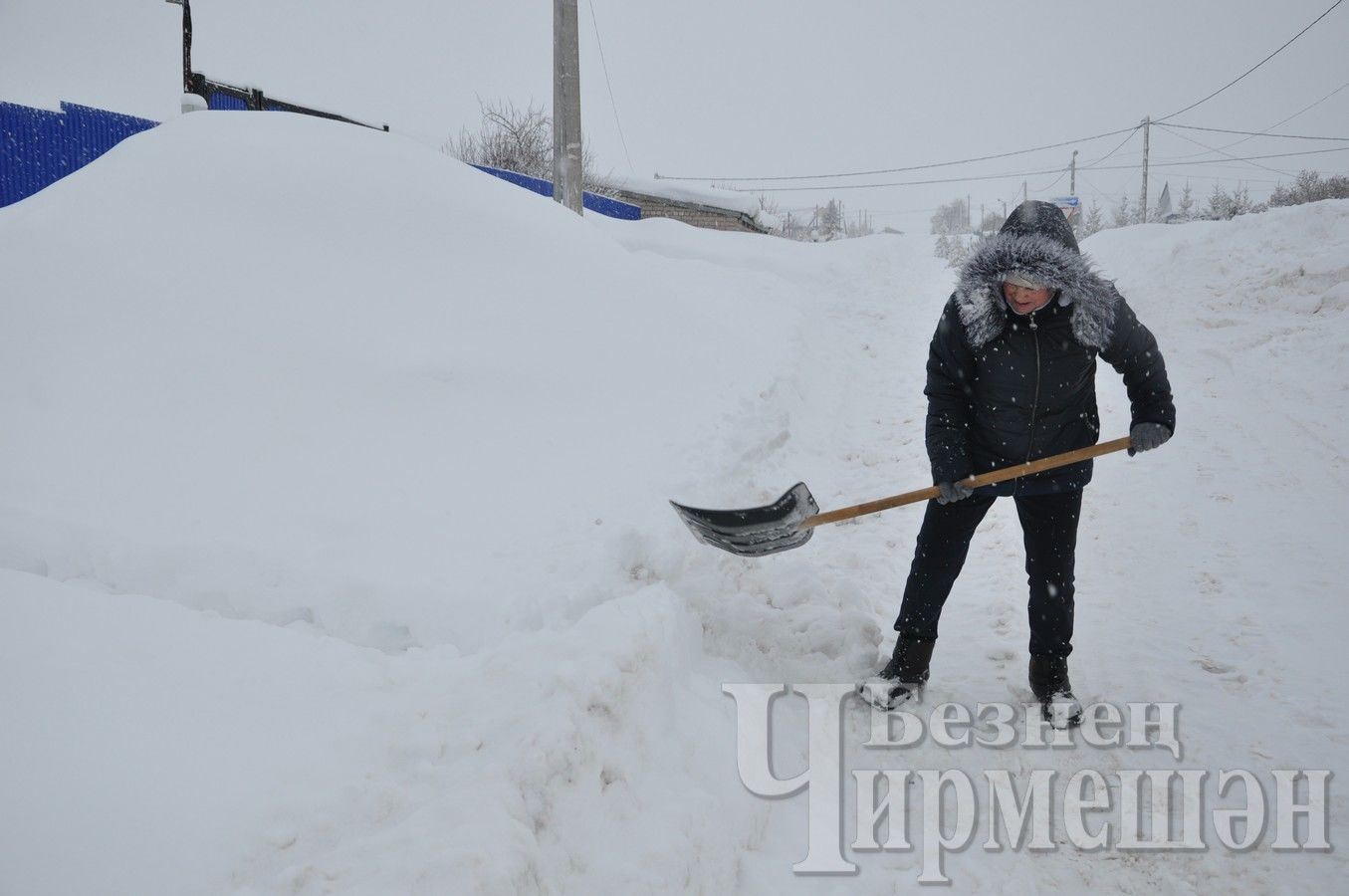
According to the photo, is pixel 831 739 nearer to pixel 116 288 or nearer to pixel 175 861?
pixel 175 861

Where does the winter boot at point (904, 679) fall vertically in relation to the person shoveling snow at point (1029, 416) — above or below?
below

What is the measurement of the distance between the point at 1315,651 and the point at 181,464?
451cm

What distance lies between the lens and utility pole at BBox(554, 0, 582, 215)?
781 cm

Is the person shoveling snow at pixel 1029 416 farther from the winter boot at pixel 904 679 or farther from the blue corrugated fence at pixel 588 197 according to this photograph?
the blue corrugated fence at pixel 588 197

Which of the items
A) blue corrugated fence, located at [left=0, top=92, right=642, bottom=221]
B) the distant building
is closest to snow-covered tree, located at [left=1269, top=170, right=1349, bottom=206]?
the distant building

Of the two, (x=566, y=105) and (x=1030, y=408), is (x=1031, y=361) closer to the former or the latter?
(x=1030, y=408)

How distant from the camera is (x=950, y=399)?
8.98 ft

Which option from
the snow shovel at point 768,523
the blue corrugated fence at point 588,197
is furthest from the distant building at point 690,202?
the snow shovel at point 768,523

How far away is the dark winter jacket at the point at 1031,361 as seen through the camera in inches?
95.7

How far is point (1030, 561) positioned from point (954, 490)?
1.43ft

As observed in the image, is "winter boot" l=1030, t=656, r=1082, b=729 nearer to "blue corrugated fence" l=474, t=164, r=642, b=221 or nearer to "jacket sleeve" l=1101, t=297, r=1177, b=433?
"jacket sleeve" l=1101, t=297, r=1177, b=433

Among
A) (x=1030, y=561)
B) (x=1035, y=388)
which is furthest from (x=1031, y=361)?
(x=1030, y=561)

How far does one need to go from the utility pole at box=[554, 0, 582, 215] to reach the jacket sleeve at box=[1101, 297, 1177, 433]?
22.0ft

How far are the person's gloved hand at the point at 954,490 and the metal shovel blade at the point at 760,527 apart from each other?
52 centimetres
